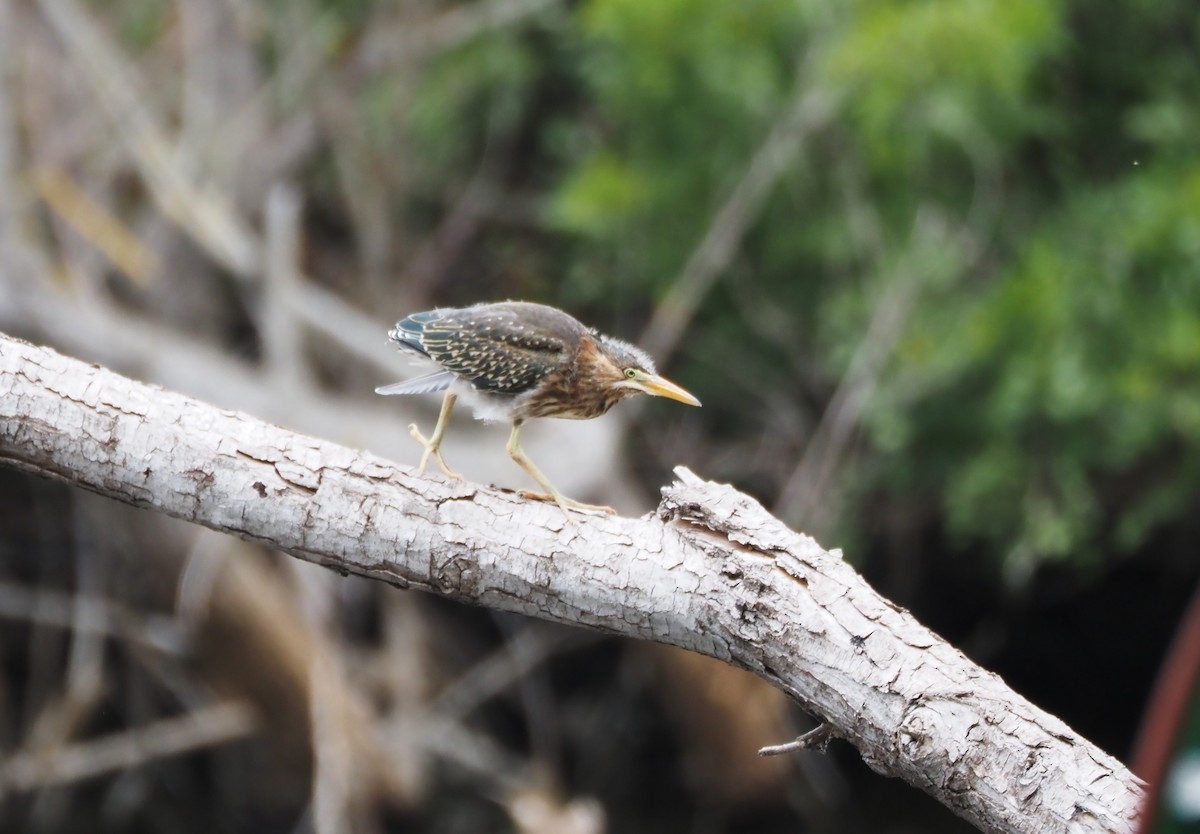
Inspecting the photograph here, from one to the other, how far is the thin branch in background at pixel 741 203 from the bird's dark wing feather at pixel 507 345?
534 cm

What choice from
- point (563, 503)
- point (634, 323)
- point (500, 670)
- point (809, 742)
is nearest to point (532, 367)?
point (563, 503)

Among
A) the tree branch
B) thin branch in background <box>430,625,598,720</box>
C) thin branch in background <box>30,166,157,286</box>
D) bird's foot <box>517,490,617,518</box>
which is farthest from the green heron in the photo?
thin branch in background <box>30,166,157,286</box>

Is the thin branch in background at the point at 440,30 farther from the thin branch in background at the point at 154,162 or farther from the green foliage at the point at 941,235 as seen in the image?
the thin branch in background at the point at 154,162

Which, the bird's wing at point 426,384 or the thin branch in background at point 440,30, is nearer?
the bird's wing at point 426,384

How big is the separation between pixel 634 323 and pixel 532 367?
649 cm

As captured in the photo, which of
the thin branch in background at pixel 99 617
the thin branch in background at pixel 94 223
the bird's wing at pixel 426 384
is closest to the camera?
the bird's wing at pixel 426 384

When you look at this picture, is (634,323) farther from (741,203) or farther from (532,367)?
(532,367)

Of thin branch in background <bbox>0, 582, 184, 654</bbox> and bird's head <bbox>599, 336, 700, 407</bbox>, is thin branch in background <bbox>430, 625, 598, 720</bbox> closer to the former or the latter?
thin branch in background <bbox>0, 582, 184, 654</bbox>

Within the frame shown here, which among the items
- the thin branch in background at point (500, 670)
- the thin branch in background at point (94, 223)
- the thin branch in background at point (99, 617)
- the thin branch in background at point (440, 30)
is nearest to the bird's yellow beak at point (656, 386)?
the thin branch in background at point (99, 617)

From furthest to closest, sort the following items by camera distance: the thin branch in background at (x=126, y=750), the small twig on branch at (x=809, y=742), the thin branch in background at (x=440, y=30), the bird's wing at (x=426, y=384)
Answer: the thin branch in background at (x=440, y=30) < the thin branch in background at (x=126, y=750) < the bird's wing at (x=426, y=384) < the small twig on branch at (x=809, y=742)

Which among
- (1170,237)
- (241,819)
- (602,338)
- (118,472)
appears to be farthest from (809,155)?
(118,472)

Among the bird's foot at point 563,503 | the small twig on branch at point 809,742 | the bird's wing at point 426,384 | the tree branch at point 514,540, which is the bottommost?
the small twig on branch at point 809,742

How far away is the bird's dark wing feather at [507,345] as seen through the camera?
422cm

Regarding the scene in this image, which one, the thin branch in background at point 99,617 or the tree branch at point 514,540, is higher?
the thin branch in background at point 99,617
